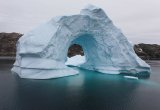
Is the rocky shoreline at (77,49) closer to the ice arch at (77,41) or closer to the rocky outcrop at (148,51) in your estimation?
the rocky outcrop at (148,51)

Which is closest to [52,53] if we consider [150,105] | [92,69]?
[92,69]

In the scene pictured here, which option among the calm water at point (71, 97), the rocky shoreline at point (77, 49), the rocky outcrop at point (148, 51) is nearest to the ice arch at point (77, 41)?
the calm water at point (71, 97)

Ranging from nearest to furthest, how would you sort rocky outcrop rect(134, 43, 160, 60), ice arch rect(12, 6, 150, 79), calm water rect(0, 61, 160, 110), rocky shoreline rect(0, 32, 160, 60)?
calm water rect(0, 61, 160, 110) < ice arch rect(12, 6, 150, 79) < rocky shoreline rect(0, 32, 160, 60) < rocky outcrop rect(134, 43, 160, 60)

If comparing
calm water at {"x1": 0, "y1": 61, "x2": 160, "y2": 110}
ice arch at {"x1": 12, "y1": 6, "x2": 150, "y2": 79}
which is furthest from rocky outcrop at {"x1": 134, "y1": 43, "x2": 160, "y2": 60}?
calm water at {"x1": 0, "y1": 61, "x2": 160, "y2": 110}

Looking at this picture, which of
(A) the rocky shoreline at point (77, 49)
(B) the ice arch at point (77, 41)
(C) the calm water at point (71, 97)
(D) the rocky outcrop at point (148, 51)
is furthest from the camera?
(D) the rocky outcrop at point (148, 51)

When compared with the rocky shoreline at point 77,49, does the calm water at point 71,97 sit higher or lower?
lower

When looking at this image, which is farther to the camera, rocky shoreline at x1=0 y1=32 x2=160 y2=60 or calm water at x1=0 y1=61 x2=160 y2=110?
rocky shoreline at x1=0 y1=32 x2=160 y2=60

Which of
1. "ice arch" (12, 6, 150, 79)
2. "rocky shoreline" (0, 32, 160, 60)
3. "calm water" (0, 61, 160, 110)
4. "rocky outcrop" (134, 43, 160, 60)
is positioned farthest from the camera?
"rocky outcrop" (134, 43, 160, 60)

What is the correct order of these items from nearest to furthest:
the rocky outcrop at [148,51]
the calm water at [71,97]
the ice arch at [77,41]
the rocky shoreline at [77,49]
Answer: the calm water at [71,97] < the ice arch at [77,41] < the rocky shoreline at [77,49] < the rocky outcrop at [148,51]

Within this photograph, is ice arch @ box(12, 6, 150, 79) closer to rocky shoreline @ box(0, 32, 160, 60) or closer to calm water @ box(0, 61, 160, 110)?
calm water @ box(0, 61, 160, 110)

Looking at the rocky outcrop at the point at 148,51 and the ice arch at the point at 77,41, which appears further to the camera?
the rocky outcrop at the point at 148,51

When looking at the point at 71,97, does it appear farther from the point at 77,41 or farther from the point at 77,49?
the point at 77,49
